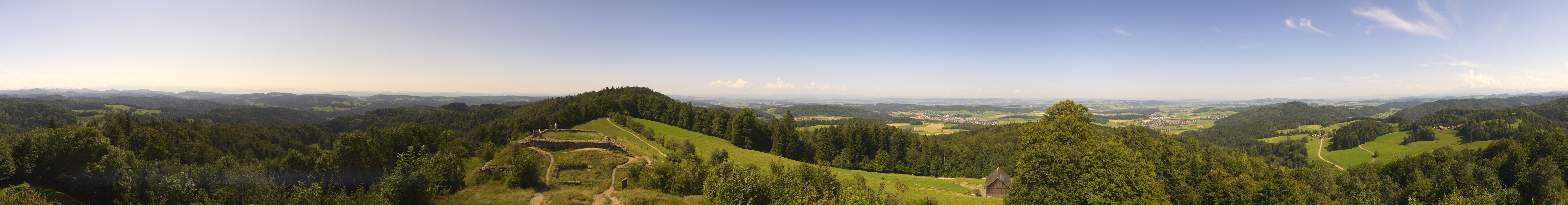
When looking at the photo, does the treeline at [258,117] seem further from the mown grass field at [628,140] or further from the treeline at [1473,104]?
the treeline at [1473,104]

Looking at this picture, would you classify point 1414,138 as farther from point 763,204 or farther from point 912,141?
point 763,204

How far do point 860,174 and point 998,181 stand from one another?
50.6ft

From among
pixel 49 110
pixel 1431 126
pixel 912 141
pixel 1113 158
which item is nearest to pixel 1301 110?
pixel 1431 126

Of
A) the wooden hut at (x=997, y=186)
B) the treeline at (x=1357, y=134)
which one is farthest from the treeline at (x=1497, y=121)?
the wooden hut at (x=997, y=186)

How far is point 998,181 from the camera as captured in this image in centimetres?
3809

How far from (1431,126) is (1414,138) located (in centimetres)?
1463

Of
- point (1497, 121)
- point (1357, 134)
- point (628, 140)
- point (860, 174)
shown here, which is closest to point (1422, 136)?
point (1357, 134)

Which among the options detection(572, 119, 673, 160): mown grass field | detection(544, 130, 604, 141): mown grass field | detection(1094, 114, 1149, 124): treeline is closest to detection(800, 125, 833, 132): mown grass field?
detection(572, 119, 673, 160): mown grass field

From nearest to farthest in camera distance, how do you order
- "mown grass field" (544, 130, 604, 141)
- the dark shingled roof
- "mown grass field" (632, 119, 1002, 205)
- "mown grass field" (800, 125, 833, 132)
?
"mown grass field" (632, 119, 1002, 205)
"mown grass field" (544, 130, 604, 141)
the dark shingled roof
"mown grass field" (800, 125, 833, 132)

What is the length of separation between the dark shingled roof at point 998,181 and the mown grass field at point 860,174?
1.41m

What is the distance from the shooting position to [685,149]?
3697cm

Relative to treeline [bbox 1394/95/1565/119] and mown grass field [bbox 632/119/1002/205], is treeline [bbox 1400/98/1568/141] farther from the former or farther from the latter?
mown grass field [bbox 632/119/1002/205]

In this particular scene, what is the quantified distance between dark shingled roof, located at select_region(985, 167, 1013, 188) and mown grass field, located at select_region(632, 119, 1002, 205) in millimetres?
1413

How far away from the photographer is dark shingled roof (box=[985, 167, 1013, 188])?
125 feet
